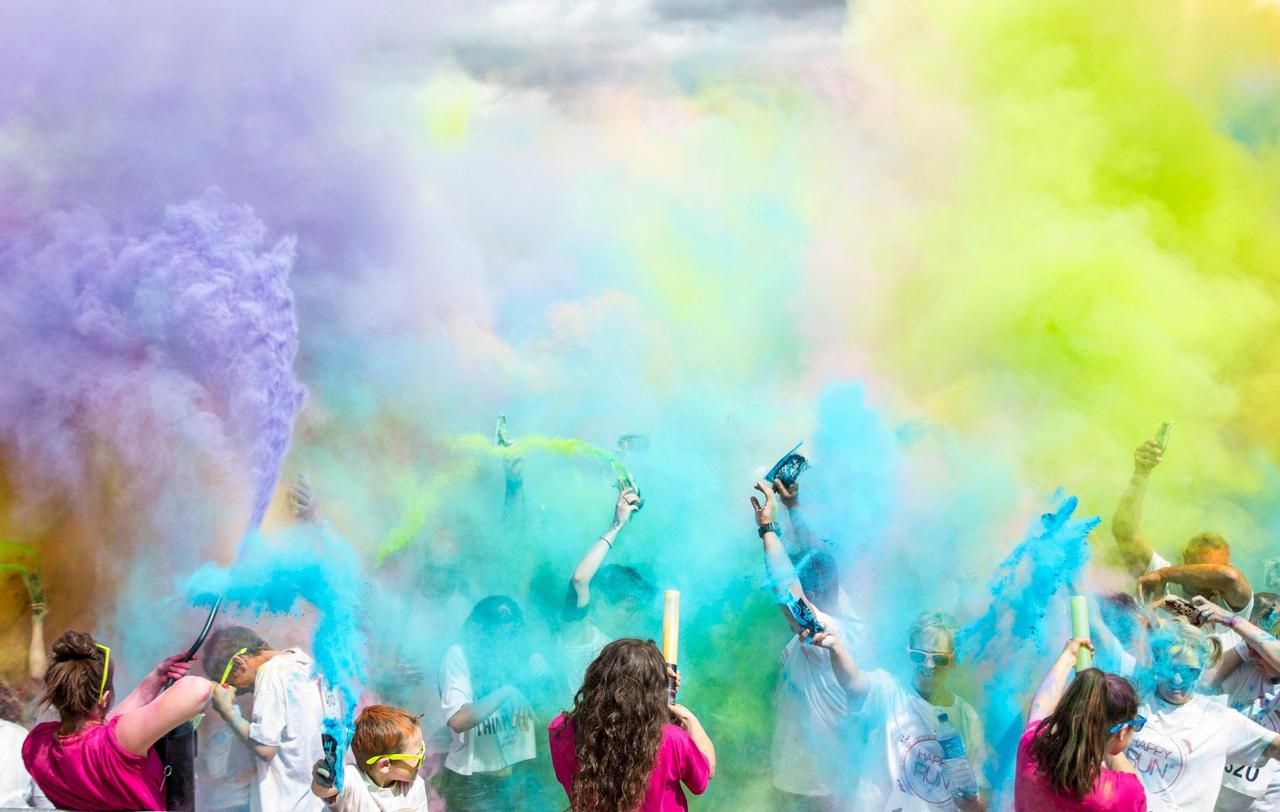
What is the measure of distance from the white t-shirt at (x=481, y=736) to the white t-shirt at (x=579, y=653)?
0.25m

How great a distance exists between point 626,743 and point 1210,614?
285 cm

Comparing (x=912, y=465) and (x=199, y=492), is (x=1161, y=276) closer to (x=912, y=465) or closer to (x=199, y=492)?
(x=912, y=465)

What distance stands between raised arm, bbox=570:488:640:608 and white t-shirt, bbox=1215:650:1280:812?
281 cm

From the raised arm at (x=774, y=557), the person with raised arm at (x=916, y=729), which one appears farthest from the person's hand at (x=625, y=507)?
the person with raised arm at (x=916, y=729)

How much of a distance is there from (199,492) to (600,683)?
3345mm

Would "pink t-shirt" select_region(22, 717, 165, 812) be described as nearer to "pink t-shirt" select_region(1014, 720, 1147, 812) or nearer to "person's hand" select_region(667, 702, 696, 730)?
"person's hand" select_region(667, 702, 696, 730)

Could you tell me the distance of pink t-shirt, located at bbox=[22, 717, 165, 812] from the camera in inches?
170

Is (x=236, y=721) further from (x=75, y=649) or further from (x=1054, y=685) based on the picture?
(x=1054, y=685)

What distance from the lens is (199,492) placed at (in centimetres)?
642

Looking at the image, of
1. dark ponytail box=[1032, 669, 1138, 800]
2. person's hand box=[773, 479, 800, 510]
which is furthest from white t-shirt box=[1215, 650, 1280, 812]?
person's hand box=[773, 479, 800, 510]

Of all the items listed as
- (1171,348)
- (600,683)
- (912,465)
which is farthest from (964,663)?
(600,683)

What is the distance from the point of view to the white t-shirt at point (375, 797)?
4.43 metres

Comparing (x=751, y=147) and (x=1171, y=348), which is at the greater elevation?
(x=751, y=147)

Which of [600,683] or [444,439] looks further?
[444,439]
